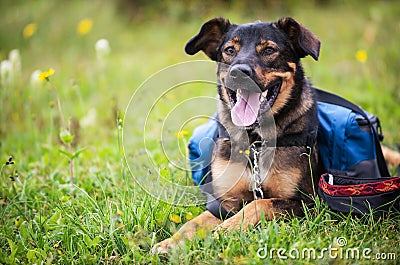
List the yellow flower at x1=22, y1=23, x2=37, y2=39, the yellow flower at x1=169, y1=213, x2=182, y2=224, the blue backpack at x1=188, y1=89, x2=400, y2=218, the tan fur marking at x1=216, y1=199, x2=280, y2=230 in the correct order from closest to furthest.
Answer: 1. the tan fur marking at x1=216, y1=199, x2=280, y2=230
2. the yellow flower at x1=169, y1=213, x2=182, y2=224
3. the blue backpack at x1=188, y1=89, x2=400, y2=218
4. the yellow flower at x1=22, y1=23, x2=37, y2=39

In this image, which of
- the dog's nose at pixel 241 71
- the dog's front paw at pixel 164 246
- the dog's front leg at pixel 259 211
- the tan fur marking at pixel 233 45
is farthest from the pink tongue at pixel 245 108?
the dog's front paw at pixel 164 246

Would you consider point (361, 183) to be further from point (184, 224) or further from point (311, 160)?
point (184, 224)

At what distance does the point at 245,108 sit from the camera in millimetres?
3689

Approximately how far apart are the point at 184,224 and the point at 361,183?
52.1 inches

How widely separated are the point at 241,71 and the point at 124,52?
781 centimetres

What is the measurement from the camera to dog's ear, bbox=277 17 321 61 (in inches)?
142

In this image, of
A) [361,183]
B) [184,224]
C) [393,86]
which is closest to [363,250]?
[361,183]

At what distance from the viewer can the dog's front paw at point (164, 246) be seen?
9.95ft

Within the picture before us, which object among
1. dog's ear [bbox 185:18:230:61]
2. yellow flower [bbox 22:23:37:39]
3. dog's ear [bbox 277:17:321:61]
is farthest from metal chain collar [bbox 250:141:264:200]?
yellow flower [bbox 22:23:37:39]

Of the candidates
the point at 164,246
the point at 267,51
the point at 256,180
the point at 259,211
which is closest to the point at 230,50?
the point at 267,51

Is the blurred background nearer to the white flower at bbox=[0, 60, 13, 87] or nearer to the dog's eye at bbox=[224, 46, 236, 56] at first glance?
the white flower at bbox=[0, 60, 13, 87]

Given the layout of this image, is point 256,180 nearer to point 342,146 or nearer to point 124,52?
point 342,146

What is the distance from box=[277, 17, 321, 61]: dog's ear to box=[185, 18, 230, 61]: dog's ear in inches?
20.4

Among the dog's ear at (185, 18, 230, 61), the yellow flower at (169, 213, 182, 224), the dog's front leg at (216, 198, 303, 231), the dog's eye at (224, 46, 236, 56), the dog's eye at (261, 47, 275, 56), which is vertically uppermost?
the dog's ear at (185, 18, 230, 61)
